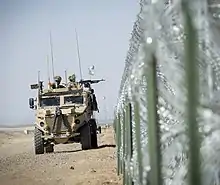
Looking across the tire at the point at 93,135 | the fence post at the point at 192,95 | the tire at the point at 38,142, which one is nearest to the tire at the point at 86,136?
the tire at the point at 93,135

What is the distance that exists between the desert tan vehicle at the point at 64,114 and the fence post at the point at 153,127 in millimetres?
16245

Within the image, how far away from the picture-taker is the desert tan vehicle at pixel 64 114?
18797 millimetres

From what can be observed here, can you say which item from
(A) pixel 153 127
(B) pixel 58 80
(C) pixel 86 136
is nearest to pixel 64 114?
(C) pixel 86 136

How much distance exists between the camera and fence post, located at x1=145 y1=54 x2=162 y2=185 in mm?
2310

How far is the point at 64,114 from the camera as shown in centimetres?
1869

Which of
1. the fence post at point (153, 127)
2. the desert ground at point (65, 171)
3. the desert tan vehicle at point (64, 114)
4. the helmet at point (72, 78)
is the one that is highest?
the helmet at point (72, 78)

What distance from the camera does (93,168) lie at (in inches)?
517

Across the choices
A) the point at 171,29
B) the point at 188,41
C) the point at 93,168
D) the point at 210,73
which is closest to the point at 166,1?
the point at 171,29

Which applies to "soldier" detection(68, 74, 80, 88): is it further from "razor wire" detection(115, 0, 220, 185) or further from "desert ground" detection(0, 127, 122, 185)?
"razor wire" detection(115, 0, 220, 185)

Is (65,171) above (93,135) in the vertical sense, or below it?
below

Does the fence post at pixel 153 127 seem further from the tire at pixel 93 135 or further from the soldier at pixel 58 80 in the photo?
the soldier at pixel 58 80

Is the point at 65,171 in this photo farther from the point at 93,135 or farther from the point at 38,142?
the point at 93,135

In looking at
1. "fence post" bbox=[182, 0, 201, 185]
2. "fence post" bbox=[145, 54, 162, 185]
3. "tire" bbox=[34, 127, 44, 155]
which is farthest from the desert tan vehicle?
"fence post" bbox=[182, 0, 201, 185]

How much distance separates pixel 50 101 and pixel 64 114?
→ 2.80 feet
